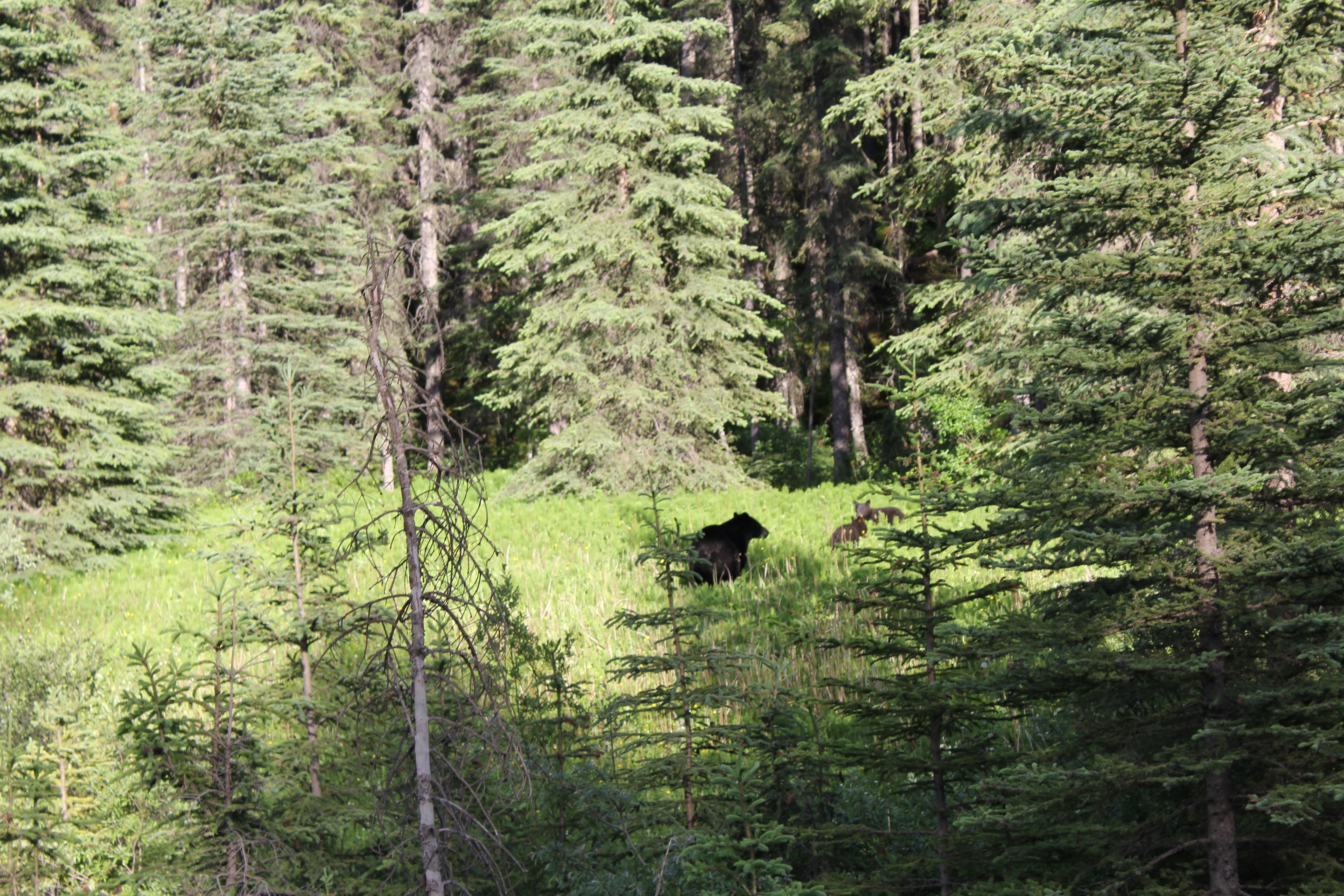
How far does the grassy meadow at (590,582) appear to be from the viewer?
7707mm

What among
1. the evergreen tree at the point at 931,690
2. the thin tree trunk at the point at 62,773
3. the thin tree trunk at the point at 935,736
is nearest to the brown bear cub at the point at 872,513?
the evergreen tree at the point at 931,690

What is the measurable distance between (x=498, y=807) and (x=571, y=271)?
523 inches

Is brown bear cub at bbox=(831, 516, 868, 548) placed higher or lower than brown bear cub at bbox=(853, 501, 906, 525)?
lower

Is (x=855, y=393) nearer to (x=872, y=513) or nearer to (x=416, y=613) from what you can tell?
(x=872, y=513)

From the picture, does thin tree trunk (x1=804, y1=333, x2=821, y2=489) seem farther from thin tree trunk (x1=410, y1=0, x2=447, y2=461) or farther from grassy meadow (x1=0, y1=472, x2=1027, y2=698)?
thin tree trunk (x1=410, y1=0, x2=447, y2=461)

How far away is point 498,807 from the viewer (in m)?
3.83

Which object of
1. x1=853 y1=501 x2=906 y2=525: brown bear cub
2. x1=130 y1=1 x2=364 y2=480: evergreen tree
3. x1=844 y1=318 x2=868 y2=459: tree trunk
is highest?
x1=130 y1=1 x2=364 y2=480: evergreen tree

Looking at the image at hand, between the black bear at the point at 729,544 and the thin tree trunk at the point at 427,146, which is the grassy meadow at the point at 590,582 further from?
the thin tree trunk at the point at 427,146

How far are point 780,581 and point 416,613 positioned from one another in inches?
293

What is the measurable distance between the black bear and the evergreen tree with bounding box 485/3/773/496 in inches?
219

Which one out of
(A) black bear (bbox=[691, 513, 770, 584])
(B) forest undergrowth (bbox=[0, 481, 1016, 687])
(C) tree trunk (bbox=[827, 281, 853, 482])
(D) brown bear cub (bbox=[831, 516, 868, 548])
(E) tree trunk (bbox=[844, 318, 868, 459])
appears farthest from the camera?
(E) tree trunk (bbox=[844, 318, 868, 459])

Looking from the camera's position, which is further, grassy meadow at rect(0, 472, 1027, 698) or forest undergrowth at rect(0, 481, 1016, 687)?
forest undergrowth at rect(0, 481, 1016, 687)

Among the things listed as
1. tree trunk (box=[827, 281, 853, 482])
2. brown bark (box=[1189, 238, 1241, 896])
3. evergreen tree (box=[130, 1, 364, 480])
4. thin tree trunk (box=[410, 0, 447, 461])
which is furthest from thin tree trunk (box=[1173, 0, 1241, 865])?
thin tree trunk (box=[410, 0, 447, 461])

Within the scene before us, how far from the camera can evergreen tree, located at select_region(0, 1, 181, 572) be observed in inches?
575
